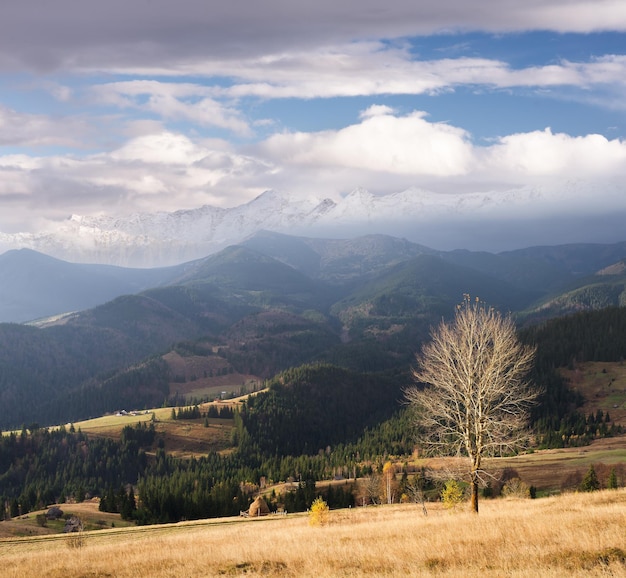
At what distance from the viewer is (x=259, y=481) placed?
183 meters

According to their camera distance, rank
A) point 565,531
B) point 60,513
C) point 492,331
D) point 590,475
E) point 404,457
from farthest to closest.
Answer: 1. point 404,457
2. point 60,513
3. point 590,475
4. point 492,331
5. point 565,531

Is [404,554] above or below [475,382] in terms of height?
below

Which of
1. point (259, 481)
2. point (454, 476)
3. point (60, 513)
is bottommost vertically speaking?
point (259, 481)

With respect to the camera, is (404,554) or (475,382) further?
(475,382)

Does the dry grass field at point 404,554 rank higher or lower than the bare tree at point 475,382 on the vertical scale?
lower

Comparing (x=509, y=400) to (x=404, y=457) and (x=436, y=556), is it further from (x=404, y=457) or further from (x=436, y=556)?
(x=404, y=457)

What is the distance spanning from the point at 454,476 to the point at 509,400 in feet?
22.8

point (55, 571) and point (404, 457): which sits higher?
point (55, 571)

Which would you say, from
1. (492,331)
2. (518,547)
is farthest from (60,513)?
(518,547)

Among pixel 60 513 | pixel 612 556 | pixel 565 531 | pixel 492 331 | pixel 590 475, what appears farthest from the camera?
pixel 60 513

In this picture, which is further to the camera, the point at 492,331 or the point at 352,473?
the point at 352,473

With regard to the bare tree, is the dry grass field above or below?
below

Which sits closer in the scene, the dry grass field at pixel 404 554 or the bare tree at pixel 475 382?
the dry grass field at pixel 404 554

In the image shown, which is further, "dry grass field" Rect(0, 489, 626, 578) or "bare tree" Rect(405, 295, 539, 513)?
"bare tree" Rect(405, 295, 539, 513)
